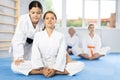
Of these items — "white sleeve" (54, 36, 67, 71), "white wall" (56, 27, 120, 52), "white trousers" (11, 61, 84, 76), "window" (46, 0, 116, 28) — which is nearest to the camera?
"white sleeve" (54, 36, 67, 71)

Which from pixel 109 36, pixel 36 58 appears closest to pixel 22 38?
pixel 36 58

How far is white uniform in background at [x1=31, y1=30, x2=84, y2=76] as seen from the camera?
9.85 ft

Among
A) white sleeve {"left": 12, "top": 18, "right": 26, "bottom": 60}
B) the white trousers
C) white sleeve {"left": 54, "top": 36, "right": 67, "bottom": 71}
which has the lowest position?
the white trousers

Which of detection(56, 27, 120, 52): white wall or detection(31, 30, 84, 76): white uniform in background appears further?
detection(56, 27, 120, 52): white wall

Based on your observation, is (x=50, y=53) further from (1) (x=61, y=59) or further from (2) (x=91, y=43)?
(2) (x=91, y=43)

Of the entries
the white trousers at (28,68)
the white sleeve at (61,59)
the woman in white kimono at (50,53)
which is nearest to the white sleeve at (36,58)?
the woman in white kimono at (50,53)

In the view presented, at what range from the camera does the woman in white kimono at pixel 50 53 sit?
3.00 metres

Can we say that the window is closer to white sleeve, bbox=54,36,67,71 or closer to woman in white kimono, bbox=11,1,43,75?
woman in white kimono, bbox=11,1,43,75

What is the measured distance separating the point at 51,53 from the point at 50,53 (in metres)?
0.01

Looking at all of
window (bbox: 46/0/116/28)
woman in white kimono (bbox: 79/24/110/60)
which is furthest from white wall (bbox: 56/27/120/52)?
woman in white kimono (bbox: 79/24/110/60)

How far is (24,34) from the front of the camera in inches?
128

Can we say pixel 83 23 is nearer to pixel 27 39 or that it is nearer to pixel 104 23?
pixel 104 23

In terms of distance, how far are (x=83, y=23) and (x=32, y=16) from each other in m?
4.99

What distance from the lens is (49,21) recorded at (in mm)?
3010
